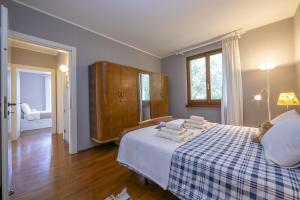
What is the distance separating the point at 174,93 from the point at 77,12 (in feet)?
10.7

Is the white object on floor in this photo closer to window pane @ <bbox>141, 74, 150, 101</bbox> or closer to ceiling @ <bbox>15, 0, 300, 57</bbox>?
window pane @ <bbox>141, 74, 150, 101</bbox>

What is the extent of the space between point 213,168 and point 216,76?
310cm

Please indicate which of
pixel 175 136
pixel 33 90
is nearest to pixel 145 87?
pixel 175 136

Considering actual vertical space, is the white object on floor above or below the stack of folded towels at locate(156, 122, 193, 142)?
below

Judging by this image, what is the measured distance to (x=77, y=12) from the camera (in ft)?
7.44

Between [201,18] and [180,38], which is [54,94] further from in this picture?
[201,18]

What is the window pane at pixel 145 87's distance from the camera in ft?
11.2

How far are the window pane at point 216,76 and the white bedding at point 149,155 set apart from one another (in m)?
2.65

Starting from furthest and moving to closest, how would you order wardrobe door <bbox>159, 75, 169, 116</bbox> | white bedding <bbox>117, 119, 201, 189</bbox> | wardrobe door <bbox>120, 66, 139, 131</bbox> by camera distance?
wardrobe door <bbox>159, 75, 169, 116</bbox> → wardrobe door <bbox>120, 66, 139, 131</bbox> → white bedding <bbox>117, 119, 201, 189</bbox>

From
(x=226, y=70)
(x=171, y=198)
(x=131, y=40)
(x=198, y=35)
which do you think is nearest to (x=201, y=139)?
(x=171, y=198)

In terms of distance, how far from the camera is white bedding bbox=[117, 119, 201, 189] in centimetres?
121

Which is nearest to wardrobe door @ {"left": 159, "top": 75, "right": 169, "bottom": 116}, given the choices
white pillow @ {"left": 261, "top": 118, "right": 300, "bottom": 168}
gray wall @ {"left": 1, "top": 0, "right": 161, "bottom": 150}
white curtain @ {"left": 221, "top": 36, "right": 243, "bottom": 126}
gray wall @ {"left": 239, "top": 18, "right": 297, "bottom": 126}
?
gray wall @ {"left": 1, "top": 0, "right": 161, "bottom": 150}

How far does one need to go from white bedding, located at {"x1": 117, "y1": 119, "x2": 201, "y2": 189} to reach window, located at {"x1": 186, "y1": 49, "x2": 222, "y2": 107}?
2647mm

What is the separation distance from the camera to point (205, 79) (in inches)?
146
